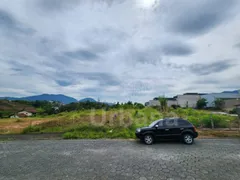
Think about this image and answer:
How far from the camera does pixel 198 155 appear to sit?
5836mm

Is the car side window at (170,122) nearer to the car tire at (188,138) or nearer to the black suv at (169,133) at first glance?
the black suv at (169,133)

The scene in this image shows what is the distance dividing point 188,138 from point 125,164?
4544mm

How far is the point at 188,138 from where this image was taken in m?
7.73

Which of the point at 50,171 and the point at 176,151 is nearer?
the point at 50,171

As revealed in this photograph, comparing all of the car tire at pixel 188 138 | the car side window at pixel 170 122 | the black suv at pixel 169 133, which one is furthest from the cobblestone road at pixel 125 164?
the car side window at pixel 170 122

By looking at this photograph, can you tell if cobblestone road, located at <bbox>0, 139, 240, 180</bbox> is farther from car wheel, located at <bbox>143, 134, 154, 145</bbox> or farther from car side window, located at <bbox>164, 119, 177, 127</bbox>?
car side window, located at <bbox>164, 119, 177, 127</bbox>

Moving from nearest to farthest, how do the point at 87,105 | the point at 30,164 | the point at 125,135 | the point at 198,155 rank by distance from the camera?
the point at 30,164
the point at 198,155
the point at 125,135
the point at 87,105

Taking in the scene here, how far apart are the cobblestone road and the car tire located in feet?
3.24

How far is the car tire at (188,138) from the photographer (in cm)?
768

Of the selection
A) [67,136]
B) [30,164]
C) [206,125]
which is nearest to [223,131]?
[206,125]

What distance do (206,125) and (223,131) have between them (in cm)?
128

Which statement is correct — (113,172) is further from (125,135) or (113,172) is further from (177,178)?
(125,135)

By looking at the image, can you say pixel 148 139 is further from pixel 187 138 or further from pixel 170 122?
pixel 187 138

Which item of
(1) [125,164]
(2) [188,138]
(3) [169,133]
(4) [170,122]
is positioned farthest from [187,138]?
(1) [125,164]
